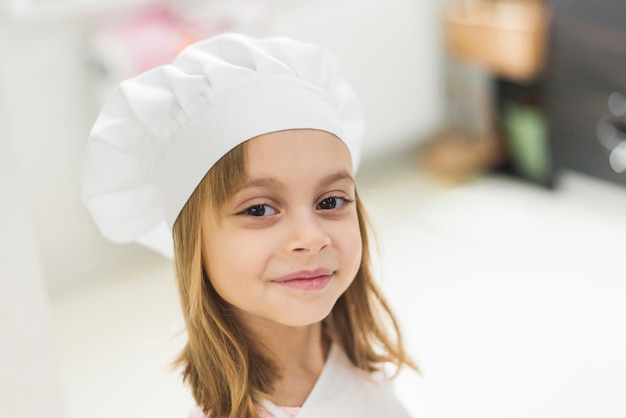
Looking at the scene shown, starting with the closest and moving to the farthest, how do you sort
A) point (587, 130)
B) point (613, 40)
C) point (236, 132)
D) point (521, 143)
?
point (236, 132) → point (613, 40) → point (587, 130) → point (521, 143)

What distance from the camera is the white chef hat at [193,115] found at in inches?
36.3

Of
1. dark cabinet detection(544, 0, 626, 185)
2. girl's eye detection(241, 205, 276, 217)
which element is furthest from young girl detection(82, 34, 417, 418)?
dark cabinet detection(544, 0, 626, 185)

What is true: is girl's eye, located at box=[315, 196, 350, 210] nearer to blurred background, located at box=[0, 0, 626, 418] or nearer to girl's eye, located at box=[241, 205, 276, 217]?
girl's eye, located at box=[241, 205, 276, 217]

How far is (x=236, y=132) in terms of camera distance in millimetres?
916

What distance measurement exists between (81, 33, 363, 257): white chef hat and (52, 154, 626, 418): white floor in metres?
0.41

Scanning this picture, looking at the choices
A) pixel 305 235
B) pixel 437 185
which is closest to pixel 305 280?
pixel 305 235

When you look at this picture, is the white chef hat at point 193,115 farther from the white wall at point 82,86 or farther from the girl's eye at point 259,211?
the white wall at point 82,86

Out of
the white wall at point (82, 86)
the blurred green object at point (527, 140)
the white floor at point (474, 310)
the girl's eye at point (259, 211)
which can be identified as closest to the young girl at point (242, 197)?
the girl's eye at point (259, 211)

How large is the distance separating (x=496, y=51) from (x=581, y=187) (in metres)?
0.44

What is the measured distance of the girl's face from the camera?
36.2 inches

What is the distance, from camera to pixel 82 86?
2236 mm

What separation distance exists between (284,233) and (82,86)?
1.45 m

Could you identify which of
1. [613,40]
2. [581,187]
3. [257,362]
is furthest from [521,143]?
[257,362]

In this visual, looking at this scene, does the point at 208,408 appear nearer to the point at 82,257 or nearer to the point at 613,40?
the point at 82,257
